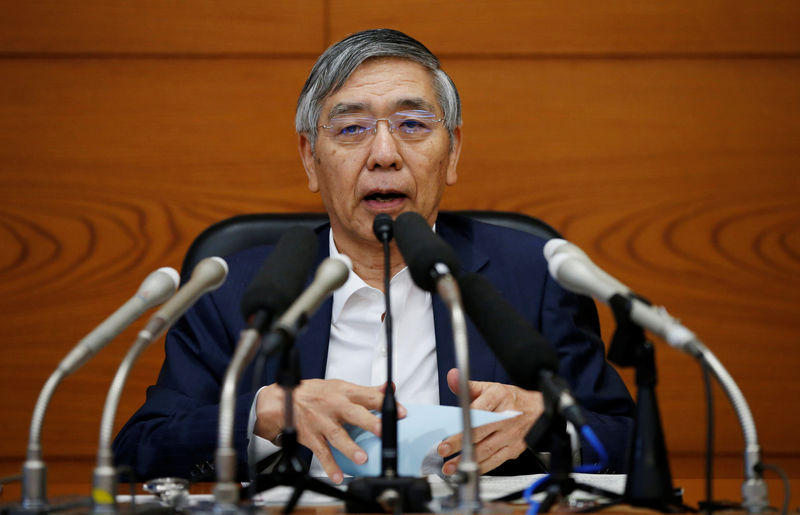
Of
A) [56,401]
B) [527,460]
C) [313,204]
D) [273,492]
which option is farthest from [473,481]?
[56,401]

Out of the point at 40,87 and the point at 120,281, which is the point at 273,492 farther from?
the point at 40,87

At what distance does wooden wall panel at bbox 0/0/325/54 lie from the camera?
8.46 ft

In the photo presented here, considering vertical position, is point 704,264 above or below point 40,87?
below

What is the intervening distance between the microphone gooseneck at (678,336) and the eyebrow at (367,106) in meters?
0.93

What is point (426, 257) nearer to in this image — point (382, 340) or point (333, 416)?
point (333, 416)

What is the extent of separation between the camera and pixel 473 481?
953 millimetres

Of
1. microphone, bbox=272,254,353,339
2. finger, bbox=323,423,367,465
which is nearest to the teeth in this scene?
finger, bbox=323,423,367,465

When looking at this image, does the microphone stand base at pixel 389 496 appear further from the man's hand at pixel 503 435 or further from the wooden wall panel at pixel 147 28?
the wooden wall panel at pixel 147 28

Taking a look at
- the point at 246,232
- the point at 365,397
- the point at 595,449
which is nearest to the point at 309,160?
the point at 246,232

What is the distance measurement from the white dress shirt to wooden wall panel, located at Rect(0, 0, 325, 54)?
89cm

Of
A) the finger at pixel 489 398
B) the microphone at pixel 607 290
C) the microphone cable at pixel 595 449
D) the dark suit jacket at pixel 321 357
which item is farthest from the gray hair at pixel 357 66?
the microphone cable at pixel 595 449

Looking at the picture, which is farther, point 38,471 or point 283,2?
point 283,2

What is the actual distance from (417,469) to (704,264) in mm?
1486

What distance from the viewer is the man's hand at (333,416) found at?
141 cm
